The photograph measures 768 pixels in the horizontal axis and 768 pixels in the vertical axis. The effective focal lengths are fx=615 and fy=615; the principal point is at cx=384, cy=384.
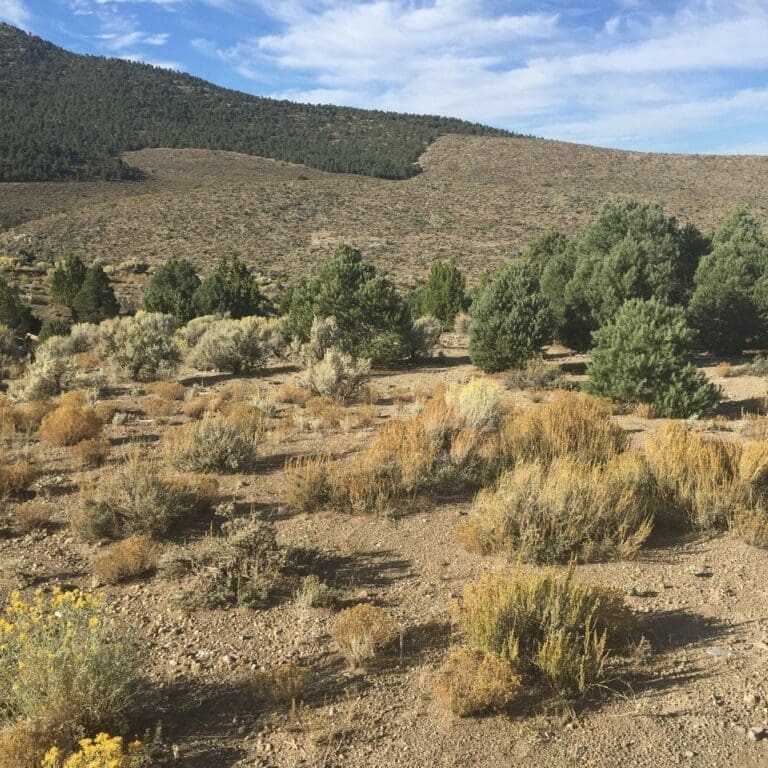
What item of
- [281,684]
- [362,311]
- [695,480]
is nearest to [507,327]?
[362,311]

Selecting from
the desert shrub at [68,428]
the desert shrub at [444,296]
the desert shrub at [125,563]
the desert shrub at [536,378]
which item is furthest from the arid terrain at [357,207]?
the desert shrub at [125,563]

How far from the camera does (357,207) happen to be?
54.1 m

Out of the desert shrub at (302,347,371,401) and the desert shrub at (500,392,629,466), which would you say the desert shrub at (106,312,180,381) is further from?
the desert shrub at (500,392,629,466)

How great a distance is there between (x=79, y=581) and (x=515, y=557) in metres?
3.49

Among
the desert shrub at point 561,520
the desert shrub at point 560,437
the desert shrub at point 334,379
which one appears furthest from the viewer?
the desert shrub at point 334,379

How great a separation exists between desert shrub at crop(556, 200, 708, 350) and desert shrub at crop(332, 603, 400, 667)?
38.5 ft

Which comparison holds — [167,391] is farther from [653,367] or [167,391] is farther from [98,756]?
[98,756]

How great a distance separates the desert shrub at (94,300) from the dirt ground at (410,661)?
20.8 m

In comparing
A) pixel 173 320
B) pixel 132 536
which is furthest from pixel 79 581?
pixel 173 320

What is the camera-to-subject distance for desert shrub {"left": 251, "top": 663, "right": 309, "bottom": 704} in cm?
346

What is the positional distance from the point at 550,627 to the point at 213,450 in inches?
181

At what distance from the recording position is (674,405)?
9586 millimetres

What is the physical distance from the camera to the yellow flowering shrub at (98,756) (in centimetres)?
262

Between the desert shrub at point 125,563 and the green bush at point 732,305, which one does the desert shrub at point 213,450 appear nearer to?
the desert shrub at point 125,563
